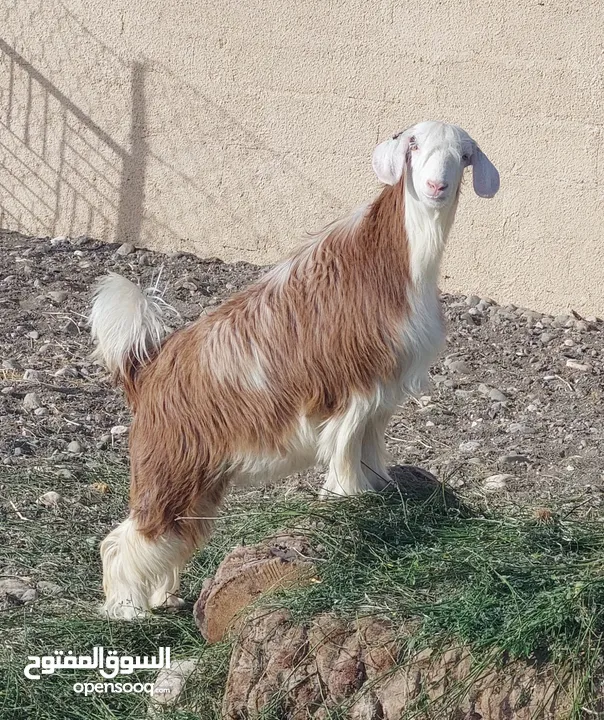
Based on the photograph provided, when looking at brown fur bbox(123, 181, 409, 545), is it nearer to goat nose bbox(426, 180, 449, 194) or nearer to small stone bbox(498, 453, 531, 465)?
goat nose bbox(426, 180, 449, 194)

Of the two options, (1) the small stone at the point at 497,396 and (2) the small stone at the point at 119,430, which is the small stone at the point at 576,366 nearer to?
(1) the small stone at the point at 497,396

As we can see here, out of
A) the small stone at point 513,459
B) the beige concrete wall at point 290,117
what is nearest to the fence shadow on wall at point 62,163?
the beige concrete wall at point 290,117

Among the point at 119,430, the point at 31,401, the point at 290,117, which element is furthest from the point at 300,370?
the point at 290,117

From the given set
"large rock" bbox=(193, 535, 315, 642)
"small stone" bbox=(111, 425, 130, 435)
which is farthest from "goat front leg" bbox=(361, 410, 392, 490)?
"small stone" bbox=(111, 425, 130, 435)

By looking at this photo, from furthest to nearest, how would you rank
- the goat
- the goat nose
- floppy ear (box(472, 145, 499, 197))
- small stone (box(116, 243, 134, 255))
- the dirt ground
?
small stone (box(116, 243, 134, 255)) → the dirt ground → floppy ear (box(472, 145, 499, 197)) → the goat → the goat nose

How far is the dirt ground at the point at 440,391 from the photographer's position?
18.5ft

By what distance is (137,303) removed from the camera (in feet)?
13.9

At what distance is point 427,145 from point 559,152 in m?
3.62

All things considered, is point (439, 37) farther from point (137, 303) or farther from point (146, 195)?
point (137, 303)

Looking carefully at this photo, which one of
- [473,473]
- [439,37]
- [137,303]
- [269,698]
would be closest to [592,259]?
→ [439,37]

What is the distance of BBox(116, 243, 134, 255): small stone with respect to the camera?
8.65 metres

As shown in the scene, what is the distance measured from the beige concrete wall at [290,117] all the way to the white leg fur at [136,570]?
4.15 m

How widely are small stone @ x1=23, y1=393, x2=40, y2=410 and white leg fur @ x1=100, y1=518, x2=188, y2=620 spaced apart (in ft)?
6.91

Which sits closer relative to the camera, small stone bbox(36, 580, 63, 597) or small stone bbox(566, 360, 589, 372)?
small stone bbox(36, 580, 63, 597)
